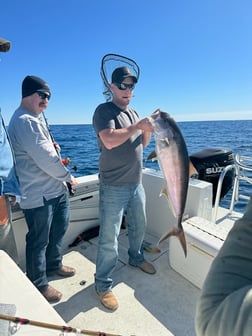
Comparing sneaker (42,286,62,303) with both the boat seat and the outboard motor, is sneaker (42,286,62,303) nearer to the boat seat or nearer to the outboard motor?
Result: the boat seat

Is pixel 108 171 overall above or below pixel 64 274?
above

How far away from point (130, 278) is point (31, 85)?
6.91 ft

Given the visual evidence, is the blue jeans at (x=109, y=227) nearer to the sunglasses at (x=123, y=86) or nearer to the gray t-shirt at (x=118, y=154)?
the gray t-shirt at (x=118, y=154)

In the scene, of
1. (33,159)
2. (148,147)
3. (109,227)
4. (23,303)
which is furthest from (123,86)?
(148,147)

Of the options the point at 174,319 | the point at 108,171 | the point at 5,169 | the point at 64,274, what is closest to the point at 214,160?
the point at 108,171

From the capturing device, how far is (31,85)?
217cm

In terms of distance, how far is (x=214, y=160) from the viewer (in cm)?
377

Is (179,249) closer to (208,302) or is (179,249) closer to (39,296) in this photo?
(39,296)

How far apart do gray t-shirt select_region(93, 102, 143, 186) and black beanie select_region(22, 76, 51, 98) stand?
55 cm

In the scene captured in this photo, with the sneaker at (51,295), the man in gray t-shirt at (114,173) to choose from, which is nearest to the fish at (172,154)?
the man in gray t-shirt at (114,173)

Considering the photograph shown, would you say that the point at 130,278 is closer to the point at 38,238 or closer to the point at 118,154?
the point at 38,238

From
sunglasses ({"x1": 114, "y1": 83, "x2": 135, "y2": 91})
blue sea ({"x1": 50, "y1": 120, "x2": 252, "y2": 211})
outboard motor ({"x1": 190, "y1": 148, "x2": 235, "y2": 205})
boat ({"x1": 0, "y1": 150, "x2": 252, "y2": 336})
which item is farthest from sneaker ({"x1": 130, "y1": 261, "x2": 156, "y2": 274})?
sunglasses ({"x1": 114, "y1": 83, "x2": 135, "y2": 91})

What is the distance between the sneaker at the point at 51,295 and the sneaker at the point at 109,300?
39 cm

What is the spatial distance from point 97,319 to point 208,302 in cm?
192
